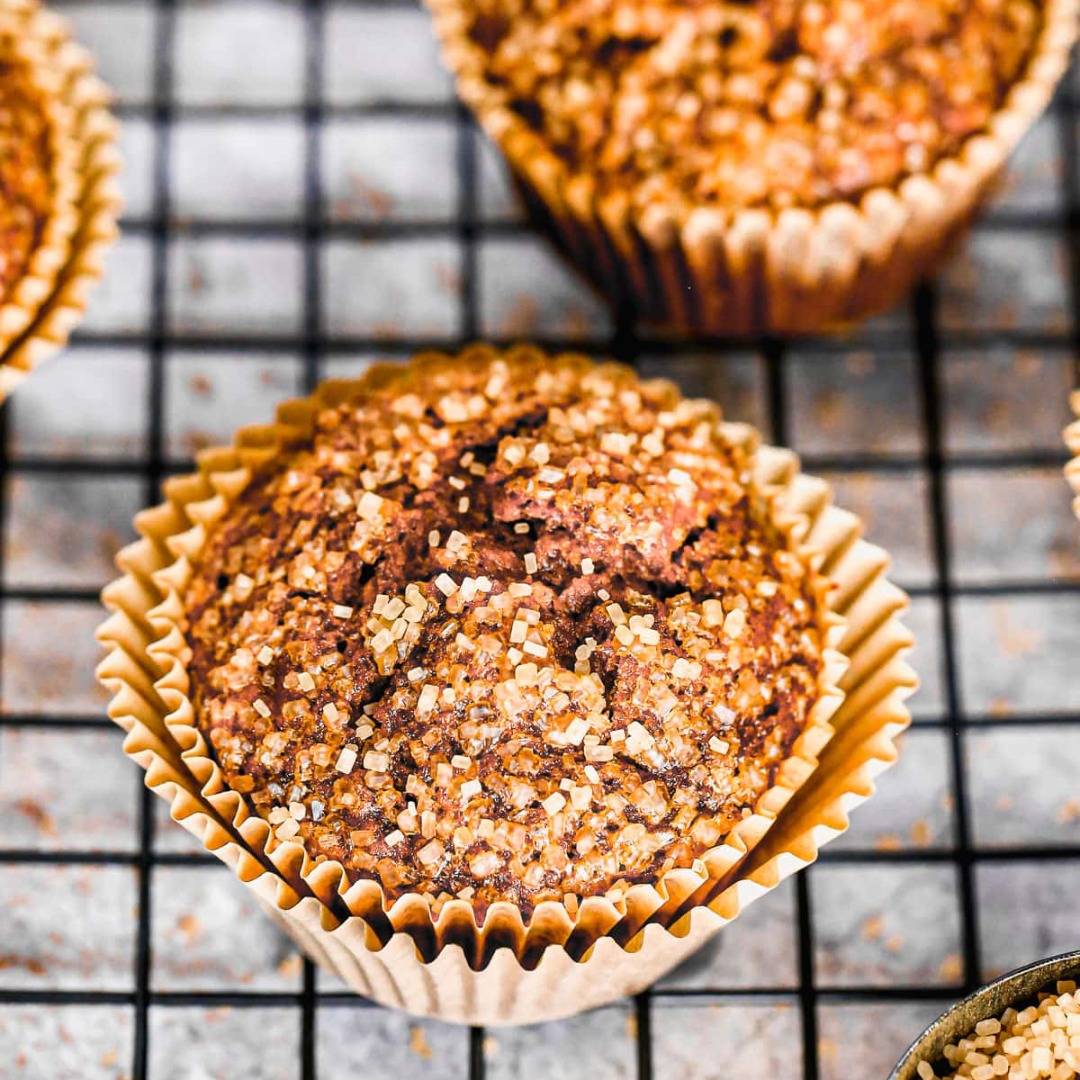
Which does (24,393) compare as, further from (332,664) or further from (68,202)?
(332,664)

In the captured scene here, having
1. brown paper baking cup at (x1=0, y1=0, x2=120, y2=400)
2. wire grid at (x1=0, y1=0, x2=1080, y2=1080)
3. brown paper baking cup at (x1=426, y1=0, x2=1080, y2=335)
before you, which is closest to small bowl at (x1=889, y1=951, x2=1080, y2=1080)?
wire grid at (x1=0, y1=0, x2=1080, y2=1080)

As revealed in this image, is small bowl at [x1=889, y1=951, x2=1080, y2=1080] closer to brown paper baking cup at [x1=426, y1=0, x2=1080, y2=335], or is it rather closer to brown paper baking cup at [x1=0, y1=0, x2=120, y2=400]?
brown paper baking cup at [x1=426, y1=0, x2=1080, y2=335]

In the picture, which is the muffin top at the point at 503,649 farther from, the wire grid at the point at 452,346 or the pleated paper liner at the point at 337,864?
the wire grid at the point at 452,346

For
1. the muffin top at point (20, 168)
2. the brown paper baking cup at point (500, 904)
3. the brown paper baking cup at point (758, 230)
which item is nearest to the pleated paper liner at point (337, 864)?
the brown paper baking cup at point (500, 904)

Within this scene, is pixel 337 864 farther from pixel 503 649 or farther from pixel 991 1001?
pixel 991 1001

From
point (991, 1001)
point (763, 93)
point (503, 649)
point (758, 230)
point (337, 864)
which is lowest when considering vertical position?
point (991, 1001)

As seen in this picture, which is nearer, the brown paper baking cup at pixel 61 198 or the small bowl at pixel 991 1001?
the small bowl at pixel 991 1001

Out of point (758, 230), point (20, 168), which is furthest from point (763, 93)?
point (20, 168)
